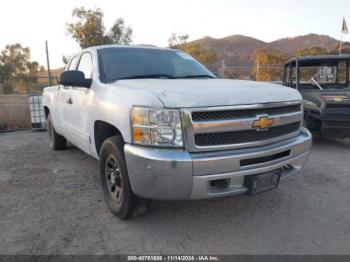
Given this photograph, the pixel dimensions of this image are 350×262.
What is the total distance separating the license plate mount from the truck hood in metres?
0.67

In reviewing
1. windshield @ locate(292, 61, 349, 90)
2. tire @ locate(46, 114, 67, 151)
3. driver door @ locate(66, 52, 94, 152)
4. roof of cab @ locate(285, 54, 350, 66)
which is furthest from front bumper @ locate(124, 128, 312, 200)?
windshield @ locate(292, 61, 349, 90)

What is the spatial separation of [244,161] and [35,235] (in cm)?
204

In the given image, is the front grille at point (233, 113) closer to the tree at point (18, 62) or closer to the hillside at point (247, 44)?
the tree at point (18, 62)

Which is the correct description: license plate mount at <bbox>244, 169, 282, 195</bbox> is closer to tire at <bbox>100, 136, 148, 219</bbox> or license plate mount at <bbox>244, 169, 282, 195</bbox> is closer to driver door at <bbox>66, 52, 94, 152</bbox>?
tire at <bbox>100, 136, 148, 219</bbox>

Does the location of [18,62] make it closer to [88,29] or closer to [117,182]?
[88,29]

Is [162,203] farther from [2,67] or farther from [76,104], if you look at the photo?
[2,67]

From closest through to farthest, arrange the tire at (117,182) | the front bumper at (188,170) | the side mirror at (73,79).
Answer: the front bumper at (188,170), the tire at (117,182), the side mirror at (73,79)

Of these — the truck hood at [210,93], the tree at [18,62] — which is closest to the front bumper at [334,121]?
the truck hood at [210,93]

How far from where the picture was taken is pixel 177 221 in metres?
3.29

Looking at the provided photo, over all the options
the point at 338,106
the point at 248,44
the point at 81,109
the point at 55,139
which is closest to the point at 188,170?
the point at 81,109

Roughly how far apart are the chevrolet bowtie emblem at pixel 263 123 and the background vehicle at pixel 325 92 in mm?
3701

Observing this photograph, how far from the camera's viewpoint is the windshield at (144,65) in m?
3.84

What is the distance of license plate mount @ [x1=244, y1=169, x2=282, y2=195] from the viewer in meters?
2.87

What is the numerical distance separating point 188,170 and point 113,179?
42.5 inches
